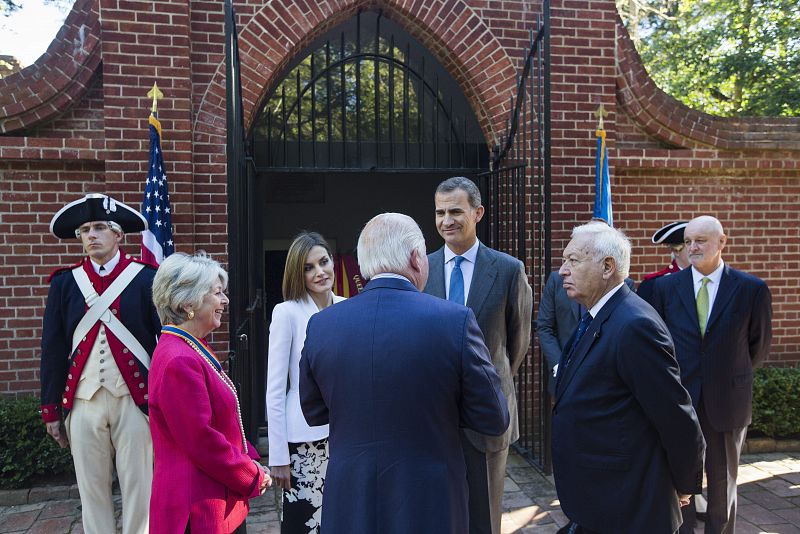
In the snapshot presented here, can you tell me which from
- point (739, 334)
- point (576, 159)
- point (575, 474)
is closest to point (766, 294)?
point (739, 334)

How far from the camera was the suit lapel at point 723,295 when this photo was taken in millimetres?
3727

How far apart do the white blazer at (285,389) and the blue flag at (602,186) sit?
10.3 feet

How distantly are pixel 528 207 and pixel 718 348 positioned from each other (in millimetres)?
2544

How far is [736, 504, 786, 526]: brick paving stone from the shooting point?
427 cm

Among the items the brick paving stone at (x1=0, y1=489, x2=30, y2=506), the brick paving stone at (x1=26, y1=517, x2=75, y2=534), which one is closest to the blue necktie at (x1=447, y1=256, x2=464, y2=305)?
the brick paving stone at (x1=26, y1=517, x2=75, y2=534)

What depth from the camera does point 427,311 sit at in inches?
81.6

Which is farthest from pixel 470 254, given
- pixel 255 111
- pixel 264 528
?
pixel 255 111

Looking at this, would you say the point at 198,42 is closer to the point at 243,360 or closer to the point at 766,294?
the point at 243,360

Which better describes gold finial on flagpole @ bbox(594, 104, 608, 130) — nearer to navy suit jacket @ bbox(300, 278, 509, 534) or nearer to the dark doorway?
the dark doorway

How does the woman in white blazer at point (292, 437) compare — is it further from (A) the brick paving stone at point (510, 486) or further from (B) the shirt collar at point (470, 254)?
(A) the brick paving stone at point (510, 486)

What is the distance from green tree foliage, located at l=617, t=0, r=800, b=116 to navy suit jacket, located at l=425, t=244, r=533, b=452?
279 inches

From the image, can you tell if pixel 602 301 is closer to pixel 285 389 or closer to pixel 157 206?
pixel 285 389

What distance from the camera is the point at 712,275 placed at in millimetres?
3826

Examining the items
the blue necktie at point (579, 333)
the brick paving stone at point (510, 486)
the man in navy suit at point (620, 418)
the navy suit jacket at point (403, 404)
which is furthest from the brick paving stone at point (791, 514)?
the navy suit jacket at point (403, 404)
